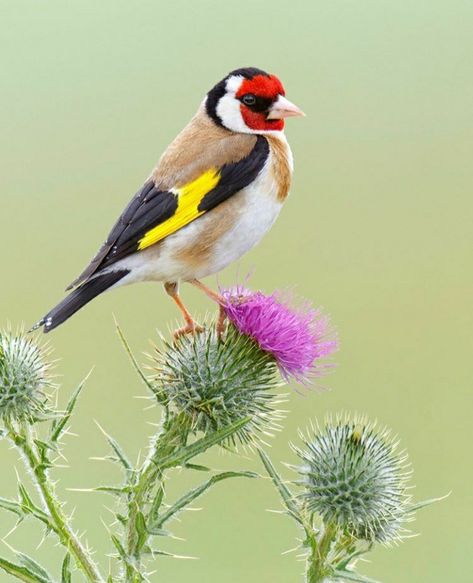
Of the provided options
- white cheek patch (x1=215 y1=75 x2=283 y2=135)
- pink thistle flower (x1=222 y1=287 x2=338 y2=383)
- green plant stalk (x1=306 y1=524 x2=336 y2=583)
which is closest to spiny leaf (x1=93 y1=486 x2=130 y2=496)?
green plant stalk (x1=306 y1=524 x2=336 y2=583)

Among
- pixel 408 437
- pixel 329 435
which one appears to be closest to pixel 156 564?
pixel 408 437

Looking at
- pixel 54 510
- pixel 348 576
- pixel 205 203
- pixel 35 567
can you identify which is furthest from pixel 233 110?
pixel 35 567

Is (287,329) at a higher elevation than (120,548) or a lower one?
higher

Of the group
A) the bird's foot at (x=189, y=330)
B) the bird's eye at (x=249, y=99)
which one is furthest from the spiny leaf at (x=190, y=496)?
the bird's eye at (x=249, y=99)

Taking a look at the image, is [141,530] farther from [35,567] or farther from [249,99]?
A: [249,99]

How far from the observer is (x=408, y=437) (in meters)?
9.73

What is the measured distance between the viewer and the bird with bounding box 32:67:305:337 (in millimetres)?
4930

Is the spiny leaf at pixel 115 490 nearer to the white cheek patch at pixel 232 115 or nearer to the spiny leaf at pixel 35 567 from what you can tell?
the spiny leaf at pixel 35 567

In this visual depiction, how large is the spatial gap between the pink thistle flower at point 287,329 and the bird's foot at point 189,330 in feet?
0.93

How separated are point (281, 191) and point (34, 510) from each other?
218 cm

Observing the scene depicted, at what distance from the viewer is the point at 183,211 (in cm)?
502

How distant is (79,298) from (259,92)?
1510 mm

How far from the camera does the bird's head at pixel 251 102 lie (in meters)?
5.49

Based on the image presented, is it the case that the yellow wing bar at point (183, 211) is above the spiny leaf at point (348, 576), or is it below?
above
